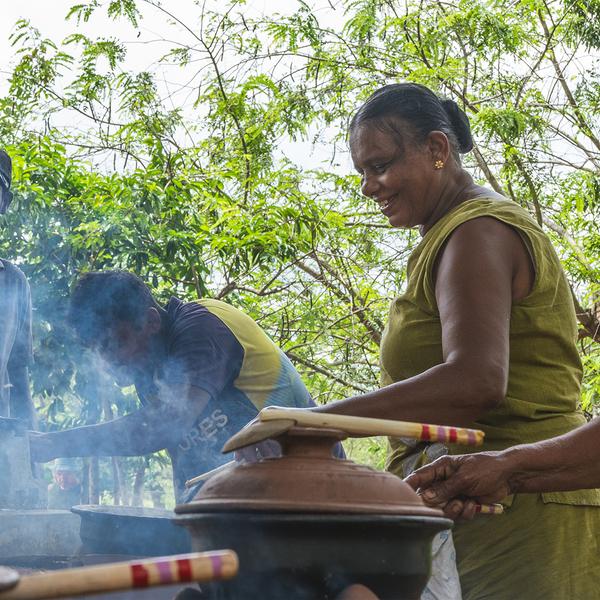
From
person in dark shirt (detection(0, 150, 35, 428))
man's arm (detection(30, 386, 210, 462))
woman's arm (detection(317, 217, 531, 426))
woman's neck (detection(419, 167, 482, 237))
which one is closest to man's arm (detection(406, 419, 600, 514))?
woman's arm (detection(317, 217, 531, 426))

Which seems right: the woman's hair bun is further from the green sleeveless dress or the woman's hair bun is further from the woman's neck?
the green sleeveless dress

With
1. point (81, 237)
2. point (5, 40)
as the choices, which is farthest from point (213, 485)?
point (5, 40)

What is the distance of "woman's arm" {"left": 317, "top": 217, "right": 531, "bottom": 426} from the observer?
180cm

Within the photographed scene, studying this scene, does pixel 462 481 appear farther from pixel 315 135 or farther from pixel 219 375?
pixel 315 135

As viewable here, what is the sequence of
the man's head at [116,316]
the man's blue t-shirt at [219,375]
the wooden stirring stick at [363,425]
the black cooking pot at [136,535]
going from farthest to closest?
1. the man's head at [116,316]
2. the man's blue t-shirt at [219,375]
3. the black cooking pot at [136,535]
4. the wooden stirring stick at [363,425]

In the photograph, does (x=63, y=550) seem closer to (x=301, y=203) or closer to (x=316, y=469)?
(x=316, y=469)

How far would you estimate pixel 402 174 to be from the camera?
7.53 ft

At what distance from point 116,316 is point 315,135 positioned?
629 centimetres

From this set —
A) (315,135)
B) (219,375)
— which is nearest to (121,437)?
(219,375)

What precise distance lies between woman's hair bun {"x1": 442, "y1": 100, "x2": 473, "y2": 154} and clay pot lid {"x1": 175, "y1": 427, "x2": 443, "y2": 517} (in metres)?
1.24

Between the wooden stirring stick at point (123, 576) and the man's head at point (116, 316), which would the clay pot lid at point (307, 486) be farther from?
the man's head at point (116, 316)

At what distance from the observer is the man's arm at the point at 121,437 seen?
3145 millimetres

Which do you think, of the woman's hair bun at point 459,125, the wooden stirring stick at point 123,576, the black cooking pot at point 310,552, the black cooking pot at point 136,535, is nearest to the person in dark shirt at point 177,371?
the black cooking pot at point 136,535

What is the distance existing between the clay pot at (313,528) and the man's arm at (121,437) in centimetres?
171
